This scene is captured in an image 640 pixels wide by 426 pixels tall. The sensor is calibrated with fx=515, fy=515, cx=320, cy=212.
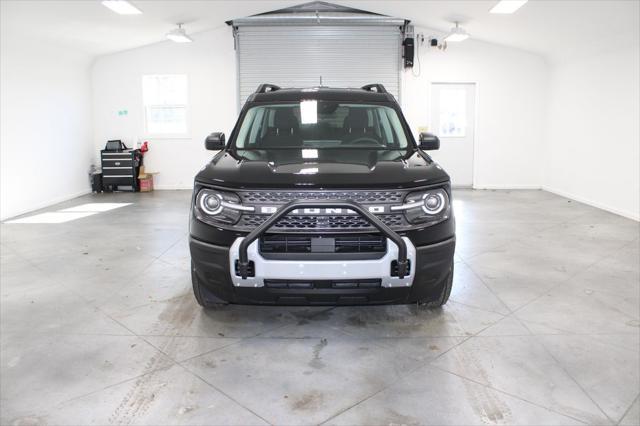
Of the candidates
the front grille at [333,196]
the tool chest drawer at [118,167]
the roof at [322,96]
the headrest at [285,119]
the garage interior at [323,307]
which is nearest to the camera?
the garage interior at [323,307]

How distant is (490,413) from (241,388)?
1.11 metres

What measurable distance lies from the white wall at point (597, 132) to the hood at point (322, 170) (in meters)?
5.40

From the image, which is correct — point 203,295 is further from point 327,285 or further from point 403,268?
point 403,268

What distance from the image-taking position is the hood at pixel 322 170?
271 centimetres

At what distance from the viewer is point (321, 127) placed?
3.65 m

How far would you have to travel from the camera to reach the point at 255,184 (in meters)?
2.71

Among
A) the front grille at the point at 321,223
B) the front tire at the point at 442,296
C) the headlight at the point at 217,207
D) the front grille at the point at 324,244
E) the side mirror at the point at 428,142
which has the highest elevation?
the side mirror at the point at 428,142

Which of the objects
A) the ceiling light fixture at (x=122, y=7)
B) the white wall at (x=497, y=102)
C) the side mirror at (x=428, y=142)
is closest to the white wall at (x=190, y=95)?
the ceiling light fixture at (x=122, y=7)

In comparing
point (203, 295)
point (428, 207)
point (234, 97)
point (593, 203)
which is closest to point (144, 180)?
point (234, 97)

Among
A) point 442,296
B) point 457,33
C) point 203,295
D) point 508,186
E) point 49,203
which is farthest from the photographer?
point 508,186

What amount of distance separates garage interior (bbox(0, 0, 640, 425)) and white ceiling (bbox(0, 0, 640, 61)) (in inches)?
2.1

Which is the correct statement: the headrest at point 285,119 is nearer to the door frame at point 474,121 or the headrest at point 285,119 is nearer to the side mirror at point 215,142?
the side mirror at point 215,142

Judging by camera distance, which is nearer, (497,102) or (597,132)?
(597,132)

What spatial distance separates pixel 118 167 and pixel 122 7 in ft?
11.7
